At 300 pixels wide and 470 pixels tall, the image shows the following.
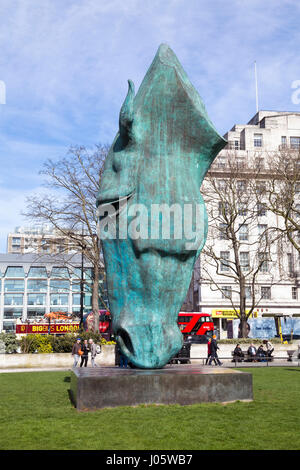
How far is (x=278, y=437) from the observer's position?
5750 millimetres

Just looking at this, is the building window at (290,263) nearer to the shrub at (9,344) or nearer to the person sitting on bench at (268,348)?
the person sitting on bench at (268,348)

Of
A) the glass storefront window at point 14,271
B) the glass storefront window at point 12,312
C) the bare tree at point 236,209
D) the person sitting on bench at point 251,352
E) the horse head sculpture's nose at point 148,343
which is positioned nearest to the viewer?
the horse head sculpture's nose at point 148,343

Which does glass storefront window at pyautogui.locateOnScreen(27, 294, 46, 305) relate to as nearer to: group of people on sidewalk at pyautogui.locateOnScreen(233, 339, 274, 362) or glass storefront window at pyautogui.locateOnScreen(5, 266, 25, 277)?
glass storefront window at pyautogui.locateOnScreen(5, 266, 25, 277)

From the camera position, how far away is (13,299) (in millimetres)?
82500

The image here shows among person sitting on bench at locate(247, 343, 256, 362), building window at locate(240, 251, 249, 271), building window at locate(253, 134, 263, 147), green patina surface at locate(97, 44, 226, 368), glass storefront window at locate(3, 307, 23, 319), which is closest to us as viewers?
green patina surface at locate(97, 44, 226, 368)

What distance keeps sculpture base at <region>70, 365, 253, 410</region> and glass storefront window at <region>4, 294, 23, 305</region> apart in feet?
255

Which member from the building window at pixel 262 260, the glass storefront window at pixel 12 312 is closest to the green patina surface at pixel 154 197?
the building window at pixel 262 260

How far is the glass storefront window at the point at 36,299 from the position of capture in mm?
81938

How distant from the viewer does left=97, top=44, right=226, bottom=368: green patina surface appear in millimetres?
8688

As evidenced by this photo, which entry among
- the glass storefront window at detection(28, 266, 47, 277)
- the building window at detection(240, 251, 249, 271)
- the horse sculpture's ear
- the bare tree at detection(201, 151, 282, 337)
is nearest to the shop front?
the building window at detection(240, 251, 249, 271)

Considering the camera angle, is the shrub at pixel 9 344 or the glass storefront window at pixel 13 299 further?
the glass storefront window at pixel 13 299

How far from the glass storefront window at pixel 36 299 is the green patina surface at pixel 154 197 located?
76.2m

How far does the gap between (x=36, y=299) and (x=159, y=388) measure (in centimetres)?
7800

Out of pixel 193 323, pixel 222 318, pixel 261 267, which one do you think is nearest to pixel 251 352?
pixel 193 323
